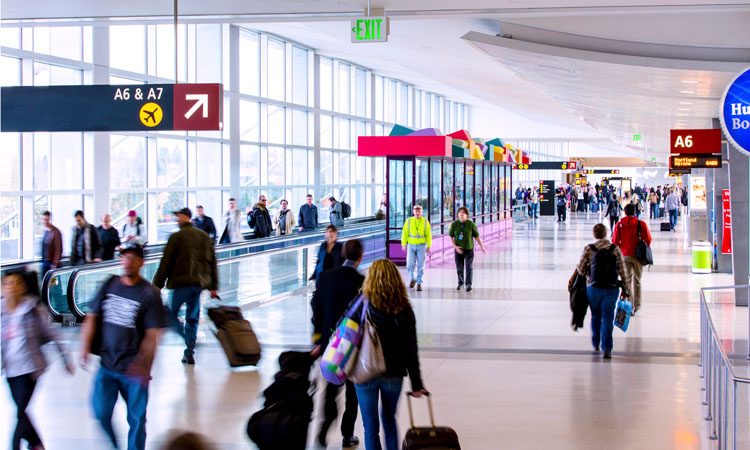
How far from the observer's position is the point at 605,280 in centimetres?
1110

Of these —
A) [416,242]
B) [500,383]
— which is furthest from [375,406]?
[416,242]

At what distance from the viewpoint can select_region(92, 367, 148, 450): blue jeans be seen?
6.49m

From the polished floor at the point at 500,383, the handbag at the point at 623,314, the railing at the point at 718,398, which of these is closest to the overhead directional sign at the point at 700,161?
the polished floor at the point at 500,383

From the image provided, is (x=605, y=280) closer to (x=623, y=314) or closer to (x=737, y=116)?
(x=623, y=314)

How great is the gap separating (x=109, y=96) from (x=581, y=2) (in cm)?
586

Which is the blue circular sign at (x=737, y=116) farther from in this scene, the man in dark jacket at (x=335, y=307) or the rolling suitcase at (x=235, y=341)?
the rolling suitcase at (x=235, y=341)

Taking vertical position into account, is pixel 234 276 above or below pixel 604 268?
below

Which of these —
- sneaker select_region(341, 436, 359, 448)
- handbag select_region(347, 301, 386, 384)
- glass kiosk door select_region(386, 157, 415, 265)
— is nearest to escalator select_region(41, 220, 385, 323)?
glass kiosk door select_region(386, 157, 415, 265)

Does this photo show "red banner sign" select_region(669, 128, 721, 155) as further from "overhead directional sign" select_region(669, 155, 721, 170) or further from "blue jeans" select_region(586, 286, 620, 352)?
"blue jeans" select_region(586, 286, 620, 352)

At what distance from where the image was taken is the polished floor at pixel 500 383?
25.5 feet

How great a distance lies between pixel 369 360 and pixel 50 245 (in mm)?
11673

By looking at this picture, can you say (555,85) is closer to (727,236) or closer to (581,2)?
(727,236)

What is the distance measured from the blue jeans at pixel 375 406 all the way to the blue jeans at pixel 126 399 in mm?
1505

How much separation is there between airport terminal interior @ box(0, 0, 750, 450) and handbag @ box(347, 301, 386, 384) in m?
0.01
